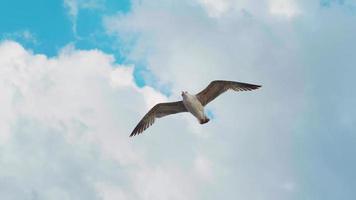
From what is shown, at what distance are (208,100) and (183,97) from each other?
7.81 ft

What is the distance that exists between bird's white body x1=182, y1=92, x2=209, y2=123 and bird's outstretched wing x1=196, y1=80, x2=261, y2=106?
2.17 feet

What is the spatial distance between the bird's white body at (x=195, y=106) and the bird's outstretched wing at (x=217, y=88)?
2.17ft

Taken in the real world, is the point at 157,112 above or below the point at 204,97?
above

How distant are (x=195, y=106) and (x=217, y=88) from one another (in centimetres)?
268

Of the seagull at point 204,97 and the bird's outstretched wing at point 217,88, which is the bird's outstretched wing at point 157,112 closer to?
the seagull at point 204,97

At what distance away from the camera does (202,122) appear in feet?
249

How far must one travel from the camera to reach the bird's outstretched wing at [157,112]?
80.2 meters

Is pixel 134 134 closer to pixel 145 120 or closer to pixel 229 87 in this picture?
pixel 145 120

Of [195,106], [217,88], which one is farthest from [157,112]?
[217,88]

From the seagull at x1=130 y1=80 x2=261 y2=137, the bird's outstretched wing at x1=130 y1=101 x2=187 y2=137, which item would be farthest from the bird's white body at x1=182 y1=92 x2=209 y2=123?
the bird's outstretched wing at x1=130 y1=101 x2=187 y2=137

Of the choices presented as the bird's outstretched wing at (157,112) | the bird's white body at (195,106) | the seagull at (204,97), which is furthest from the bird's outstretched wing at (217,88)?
the bird's outstretched wing at (157,112)

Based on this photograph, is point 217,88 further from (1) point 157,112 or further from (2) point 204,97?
(1) point 157,112

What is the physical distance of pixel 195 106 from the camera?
76.9 metres

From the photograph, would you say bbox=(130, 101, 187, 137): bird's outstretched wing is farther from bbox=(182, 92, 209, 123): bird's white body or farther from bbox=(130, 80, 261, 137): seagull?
bbox=(182, 92, 209, 123): bird's white body
